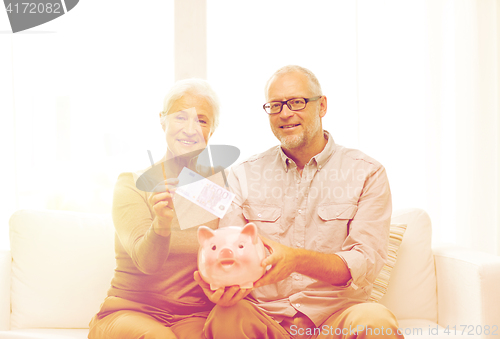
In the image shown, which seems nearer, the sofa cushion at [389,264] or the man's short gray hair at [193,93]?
the man's short gray hair at [193,93]

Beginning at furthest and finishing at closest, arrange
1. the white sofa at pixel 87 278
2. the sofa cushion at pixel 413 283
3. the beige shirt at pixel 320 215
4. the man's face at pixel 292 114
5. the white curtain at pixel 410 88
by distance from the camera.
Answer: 1. the white curtain at pixel 410 88
2. the sofa cushion at pixel 413 283
3. the white sofa at pixel 87 278
4. the man's face at pixel 292 114
5. the beige shirt at pixel 320 215

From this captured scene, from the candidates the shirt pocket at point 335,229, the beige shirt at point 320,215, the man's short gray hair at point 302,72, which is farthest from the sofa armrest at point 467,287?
the man's short gray hair at point 302,72

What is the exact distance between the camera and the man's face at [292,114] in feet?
4.69

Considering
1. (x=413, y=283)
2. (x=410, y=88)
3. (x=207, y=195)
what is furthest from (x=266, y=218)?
(x=410, y=88)

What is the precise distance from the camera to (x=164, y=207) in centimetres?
111

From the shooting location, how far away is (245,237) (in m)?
1.05

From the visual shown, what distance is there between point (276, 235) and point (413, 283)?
702 millimetres

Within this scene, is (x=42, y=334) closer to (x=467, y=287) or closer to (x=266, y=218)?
(x=266, y=218)

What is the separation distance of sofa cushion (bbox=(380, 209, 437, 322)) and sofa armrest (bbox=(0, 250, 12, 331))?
5.08 feet

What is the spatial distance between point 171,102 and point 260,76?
3.13ft

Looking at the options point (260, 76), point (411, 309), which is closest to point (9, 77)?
point (260, 76)

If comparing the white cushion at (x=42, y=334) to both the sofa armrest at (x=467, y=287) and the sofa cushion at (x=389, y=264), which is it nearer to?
the sofa cushion at (x=389, y=264)

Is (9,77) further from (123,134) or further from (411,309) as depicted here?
(411,309)

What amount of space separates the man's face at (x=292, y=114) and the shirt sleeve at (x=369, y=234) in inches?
11.2
